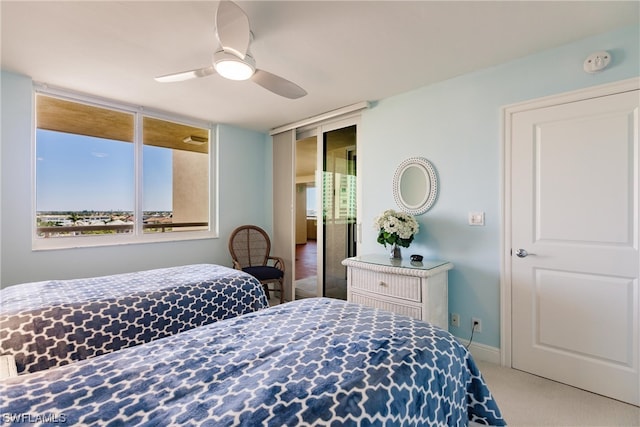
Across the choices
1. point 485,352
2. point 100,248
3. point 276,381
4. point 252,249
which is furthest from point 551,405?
point 100,248

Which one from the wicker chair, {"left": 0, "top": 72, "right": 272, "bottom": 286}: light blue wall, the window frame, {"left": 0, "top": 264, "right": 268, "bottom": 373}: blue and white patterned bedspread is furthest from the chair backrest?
{"left": 0, "top": 264, "right": 268, "bottom": 373}: blue and white patterned bedspread

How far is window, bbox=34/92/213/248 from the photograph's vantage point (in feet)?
9.67

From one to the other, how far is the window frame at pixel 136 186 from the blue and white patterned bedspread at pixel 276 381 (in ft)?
8.24

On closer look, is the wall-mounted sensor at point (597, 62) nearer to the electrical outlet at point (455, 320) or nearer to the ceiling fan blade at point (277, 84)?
the ceiling fan blade at point (277, 84)

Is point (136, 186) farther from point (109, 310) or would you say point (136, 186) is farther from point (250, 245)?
point (109, 310)

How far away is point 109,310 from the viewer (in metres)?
1.80

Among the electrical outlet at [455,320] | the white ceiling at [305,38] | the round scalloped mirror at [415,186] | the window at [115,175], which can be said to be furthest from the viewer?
the window at [115,175]

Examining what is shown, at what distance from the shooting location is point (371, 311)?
158 cm

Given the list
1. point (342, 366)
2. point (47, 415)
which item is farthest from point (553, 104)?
point (47, 415)

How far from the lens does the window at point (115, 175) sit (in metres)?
2.95

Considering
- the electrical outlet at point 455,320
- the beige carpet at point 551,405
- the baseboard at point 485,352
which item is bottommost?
the beige carpet at point 551,405

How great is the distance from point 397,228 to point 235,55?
1813 mm

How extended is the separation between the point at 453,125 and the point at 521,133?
533 mm

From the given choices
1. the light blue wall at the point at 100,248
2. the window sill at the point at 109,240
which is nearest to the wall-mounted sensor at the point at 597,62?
the light blue wall at the point at 100,248
